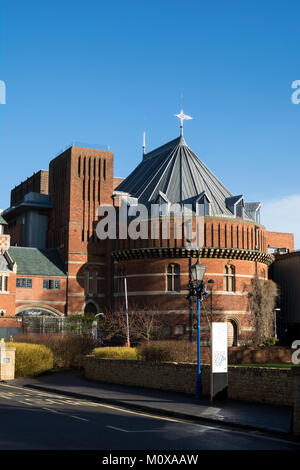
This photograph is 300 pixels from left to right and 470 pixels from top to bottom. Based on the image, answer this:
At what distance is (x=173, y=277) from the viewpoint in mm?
52750

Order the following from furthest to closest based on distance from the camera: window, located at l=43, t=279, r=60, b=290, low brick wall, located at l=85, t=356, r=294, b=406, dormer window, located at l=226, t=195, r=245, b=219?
dormer window, located at l=226, t=195, r=245, b=219 → window, located at l=43, t=279, r=60, b=290 → low brick wall, located at l=85, t=356, r=294, b=406

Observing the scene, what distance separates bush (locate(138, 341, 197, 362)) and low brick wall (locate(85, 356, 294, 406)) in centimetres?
157

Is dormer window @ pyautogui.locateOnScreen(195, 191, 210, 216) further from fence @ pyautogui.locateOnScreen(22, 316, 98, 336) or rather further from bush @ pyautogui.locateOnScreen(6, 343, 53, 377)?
bush @ pyautogui.locateOnScreen(6, 343, 53, 377)

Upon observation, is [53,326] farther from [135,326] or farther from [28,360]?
[28,360]

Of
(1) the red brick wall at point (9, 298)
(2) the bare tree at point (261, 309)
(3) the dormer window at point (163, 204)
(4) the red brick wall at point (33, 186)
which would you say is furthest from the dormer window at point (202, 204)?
(4) the red brick wall at point (33, 186)

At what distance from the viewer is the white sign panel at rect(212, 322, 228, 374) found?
20297mm

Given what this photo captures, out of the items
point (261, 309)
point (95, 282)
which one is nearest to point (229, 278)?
point (261, 309)

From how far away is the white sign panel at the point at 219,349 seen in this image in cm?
2030

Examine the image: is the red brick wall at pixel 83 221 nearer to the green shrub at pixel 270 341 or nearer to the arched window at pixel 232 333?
the arched window at pixel 232 333

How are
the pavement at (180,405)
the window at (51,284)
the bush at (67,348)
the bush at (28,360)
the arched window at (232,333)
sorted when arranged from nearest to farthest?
the pavement at (180,405), the bush at (28,360), the bush at (67,348), the arched window at (232,333), the window at (51,284)

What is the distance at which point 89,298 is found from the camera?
58875 millimetres

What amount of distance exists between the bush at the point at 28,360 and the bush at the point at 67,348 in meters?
2.71

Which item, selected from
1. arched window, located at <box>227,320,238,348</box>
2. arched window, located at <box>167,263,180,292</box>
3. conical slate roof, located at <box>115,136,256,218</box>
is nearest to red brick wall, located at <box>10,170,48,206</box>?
conical slate roof, located at <box>115,136,256,218</box>
